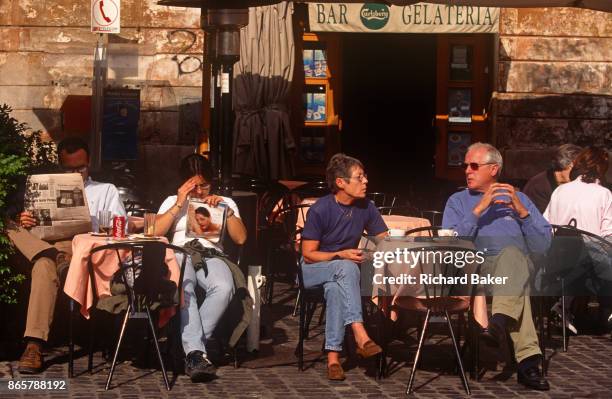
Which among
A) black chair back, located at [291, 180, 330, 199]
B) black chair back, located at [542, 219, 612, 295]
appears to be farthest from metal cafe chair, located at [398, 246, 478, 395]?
black chair back, located at [291, 180, 330, 199]

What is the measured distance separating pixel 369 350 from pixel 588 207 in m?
2.44

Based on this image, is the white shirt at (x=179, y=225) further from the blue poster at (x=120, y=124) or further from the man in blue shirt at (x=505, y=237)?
the blue poster at (x=120, y=124)

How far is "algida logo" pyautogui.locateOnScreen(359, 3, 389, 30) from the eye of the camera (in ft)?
46.4

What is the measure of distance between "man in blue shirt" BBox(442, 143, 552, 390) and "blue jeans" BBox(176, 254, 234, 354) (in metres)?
1.40

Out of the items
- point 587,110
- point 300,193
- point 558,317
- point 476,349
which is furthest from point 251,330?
point 587,110

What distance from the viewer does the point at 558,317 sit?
10.1m

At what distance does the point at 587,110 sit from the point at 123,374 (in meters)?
7.96

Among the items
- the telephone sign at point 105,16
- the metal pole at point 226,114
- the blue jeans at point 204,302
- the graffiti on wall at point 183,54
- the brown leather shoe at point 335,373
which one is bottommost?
the brown leather shoe at point 335,373

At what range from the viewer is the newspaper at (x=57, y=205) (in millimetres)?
8531

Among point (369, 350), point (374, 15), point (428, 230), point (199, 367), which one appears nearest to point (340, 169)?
point (428, 230)

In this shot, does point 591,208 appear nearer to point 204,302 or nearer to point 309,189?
point 204,302

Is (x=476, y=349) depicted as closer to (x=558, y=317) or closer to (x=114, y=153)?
(x=558, y=317)

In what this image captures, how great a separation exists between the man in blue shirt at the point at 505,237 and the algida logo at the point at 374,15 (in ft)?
19.1

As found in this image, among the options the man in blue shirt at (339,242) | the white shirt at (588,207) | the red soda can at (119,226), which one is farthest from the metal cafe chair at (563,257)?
the red soda can at (119,226)
